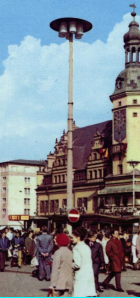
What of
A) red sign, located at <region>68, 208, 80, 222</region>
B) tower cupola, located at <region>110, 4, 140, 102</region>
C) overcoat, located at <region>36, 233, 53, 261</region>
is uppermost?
tower cupola, located at <region>110, 4, 140, 102</region>

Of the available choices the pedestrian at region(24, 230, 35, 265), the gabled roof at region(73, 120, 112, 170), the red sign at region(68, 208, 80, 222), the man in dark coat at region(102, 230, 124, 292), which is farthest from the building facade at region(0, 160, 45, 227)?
the man in dark coat at region(102, 230, 124, 292)

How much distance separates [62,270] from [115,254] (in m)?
6.99

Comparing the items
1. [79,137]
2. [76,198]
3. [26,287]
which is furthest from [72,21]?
[79,137]

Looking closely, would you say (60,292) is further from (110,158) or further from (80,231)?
(110,158)

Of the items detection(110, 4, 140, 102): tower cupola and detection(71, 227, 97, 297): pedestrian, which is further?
detection(110, 4, 140, 102): tower cupola

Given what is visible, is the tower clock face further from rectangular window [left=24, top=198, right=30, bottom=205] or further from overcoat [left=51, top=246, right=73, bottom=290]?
overcoat [left=51, top=246, right=73, bottom=290]

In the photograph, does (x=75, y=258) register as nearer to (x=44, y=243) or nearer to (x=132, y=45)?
(x=44, y=243)

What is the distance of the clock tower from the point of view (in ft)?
230

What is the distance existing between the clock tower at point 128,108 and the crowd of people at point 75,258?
40.4 metres

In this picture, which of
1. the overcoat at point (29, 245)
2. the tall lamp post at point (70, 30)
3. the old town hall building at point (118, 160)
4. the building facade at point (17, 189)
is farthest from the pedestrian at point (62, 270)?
the building facade at point (17, 189)

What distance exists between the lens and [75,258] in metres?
10.1

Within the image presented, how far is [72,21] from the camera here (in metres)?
19.5

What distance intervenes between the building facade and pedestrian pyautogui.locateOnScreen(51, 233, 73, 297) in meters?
95.1

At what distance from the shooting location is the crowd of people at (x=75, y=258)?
985 centimetres
